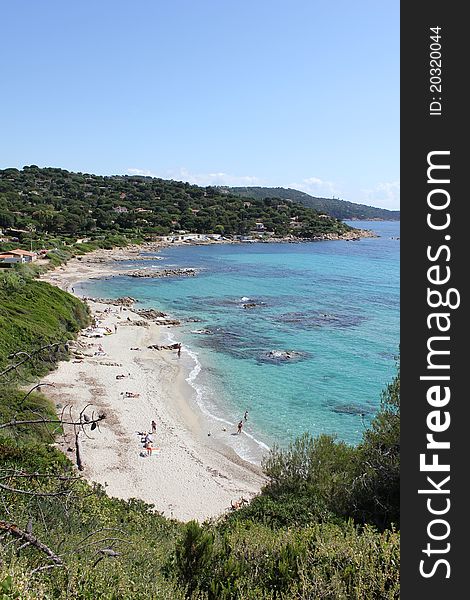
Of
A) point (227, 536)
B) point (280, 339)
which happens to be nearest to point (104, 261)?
point (280, 339)

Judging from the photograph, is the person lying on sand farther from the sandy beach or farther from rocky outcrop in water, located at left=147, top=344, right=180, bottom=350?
Result: rocky outcrop in water, located at left=147, top=344, right=180, bottom=350

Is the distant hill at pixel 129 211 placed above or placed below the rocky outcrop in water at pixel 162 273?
above

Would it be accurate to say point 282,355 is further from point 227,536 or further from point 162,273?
point 162,273

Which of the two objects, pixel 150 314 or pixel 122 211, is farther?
pixel 122 211

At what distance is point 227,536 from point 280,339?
3043 cm

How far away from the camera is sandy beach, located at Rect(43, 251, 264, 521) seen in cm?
1736

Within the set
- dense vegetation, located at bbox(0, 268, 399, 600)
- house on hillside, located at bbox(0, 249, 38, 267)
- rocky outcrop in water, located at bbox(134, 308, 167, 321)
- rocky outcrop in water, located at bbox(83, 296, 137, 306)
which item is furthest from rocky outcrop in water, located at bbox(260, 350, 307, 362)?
house on hillside, located at bbox(0, 249, 38, 267)

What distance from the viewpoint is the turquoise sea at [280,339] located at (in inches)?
1001

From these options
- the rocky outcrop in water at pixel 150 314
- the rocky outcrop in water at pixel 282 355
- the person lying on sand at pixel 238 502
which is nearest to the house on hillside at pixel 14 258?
the rocky outcrop in water at pixel 150 314

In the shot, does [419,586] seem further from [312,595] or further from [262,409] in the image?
[262,409]

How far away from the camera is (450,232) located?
416cm

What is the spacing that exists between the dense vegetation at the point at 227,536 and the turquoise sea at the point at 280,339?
893cm

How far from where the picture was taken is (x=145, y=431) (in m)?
22.3

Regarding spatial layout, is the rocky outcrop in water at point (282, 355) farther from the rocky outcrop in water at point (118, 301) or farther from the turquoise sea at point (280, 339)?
the rocky outcrop in water at point (118, 301)
